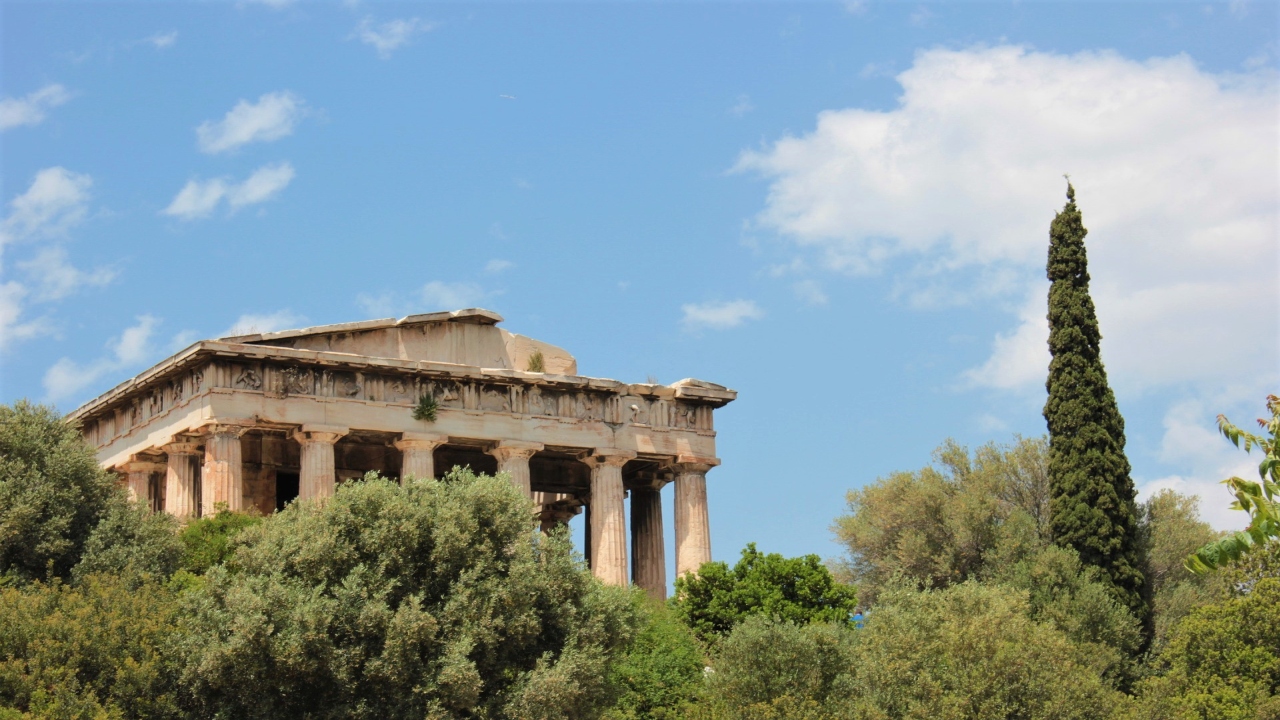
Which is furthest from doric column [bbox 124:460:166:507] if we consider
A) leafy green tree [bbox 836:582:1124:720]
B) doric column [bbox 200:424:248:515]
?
leafy green tree [bbox 836:582:1124:720]

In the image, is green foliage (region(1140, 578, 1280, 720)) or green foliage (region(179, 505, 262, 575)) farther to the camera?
green foliage (region(1140, 578, 1280, 720))

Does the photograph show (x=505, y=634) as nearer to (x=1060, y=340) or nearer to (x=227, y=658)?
(x=227, y=658)

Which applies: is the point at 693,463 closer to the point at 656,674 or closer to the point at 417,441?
the point at 417,441

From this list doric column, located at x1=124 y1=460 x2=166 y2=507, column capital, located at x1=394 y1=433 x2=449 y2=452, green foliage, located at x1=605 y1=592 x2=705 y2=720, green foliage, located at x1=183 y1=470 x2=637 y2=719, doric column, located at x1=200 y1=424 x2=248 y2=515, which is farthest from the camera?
doric column, located at x1=124 y1=460 x2=166 y2=507

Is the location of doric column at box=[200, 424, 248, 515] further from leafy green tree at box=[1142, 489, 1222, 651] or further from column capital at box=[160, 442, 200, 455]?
leafy green tree at box=[1142, 489, 1222, 651]

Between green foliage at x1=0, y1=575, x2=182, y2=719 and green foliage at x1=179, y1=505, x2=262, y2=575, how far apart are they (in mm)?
5181

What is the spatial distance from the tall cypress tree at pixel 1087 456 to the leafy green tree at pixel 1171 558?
2027 millimetres

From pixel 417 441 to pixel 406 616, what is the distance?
14655 millimetres

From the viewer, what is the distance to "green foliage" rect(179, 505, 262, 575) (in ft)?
115

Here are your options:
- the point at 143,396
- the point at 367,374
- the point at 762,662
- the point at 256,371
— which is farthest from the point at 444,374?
the point at 762,662

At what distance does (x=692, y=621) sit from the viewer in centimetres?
4072

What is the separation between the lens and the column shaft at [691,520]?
147 ft

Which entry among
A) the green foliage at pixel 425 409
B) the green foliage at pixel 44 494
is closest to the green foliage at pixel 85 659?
the green foliage at pixel 44 494

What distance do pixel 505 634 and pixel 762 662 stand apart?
5386 millimetres
